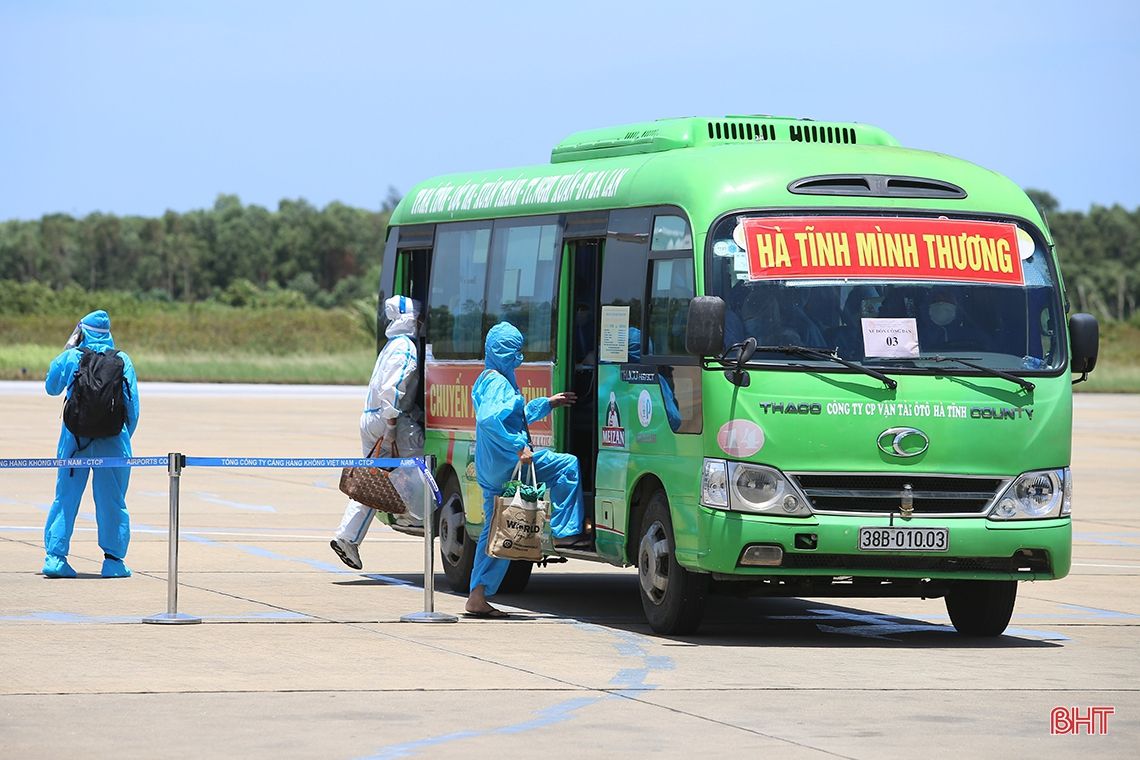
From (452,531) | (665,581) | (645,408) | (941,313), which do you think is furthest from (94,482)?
(941,313)

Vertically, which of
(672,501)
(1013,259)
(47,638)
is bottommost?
(47,638)

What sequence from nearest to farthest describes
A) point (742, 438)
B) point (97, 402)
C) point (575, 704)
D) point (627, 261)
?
point (575, 704) < point (742, 438) < point (627, 261) < point (97, 402)

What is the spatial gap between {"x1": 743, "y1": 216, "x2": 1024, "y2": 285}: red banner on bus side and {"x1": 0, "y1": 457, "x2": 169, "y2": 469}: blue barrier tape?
3841 mm

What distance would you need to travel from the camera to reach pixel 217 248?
477ft

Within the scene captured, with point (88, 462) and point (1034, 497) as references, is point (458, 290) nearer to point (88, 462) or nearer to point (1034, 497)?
point (88, 462)

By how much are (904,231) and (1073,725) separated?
4076 millimetres

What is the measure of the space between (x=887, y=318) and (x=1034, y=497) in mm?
1343

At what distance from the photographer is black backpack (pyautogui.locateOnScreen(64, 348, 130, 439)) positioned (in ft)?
50.9

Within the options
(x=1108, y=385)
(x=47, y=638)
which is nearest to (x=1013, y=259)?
(x=47, y=638)

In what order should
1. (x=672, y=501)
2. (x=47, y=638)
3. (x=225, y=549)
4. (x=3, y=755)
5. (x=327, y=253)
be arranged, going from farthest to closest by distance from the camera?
(x=327, y=253) < (x=225, y=549) < (x=672, y=501) < (x=47, y=638) < (x=3, y=755)

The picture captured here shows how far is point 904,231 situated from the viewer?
42.9 feet

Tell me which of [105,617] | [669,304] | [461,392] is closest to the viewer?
[669,304]

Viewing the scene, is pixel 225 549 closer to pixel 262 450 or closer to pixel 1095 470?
pixel 262 450

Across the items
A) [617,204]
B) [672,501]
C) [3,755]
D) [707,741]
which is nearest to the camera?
[3,755]
